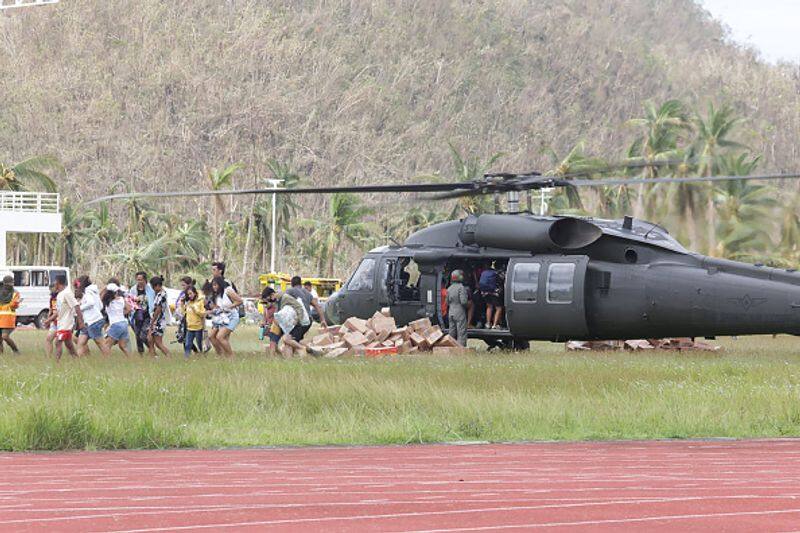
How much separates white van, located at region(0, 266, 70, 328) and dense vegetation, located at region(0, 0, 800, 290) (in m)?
46.9

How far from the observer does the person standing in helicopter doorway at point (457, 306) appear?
26094mm

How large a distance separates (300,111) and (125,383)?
12379 centimetres

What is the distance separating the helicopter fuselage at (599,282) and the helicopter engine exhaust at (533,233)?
0.06 feet

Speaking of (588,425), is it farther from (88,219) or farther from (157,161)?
(157,161)

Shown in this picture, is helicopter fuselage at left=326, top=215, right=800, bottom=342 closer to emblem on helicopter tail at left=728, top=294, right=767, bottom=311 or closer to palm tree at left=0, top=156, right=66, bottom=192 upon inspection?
emblem on helicopter tail at left=728, top=294, right=767, bottom=311

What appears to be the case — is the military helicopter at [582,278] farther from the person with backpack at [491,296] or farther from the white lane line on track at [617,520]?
the white lane line on track at [617,520]

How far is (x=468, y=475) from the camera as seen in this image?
35.1ft

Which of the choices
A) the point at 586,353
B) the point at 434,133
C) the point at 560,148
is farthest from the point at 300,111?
the point at 586,353

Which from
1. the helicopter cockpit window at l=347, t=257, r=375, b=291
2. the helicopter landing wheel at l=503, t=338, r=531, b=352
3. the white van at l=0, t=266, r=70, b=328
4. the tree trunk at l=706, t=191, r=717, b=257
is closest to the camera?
the helicopter landing wheel at l=503, t=338, r=531, b=352

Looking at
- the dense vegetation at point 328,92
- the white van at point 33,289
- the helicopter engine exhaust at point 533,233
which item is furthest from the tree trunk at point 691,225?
the dense vegetation at point 328,92

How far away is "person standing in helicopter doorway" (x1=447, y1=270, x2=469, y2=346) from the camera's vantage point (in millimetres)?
26094

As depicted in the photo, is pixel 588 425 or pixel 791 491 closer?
pixel 791 491

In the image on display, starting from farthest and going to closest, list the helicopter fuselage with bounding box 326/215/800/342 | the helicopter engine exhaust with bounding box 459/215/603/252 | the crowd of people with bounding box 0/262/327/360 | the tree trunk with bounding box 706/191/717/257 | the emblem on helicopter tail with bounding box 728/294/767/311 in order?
1. the tree trunk with bounding box 706/191/717/257
2. the helicopter engine exhaust with bounding box 459/215/603/252
3. the helicopter fuselage with bounding box 326/215/800/342
4. the emblem on helicopter tail with bounding box 728/294/767/311
5. the crowd of people with bounding box 0/262/327/360

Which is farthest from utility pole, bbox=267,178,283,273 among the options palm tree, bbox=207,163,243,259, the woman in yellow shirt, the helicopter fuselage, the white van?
the woman in yellow shirt
